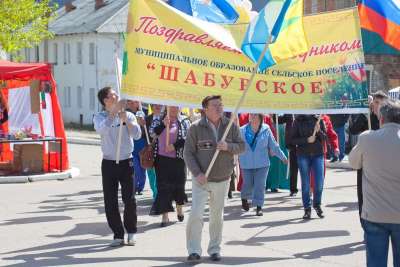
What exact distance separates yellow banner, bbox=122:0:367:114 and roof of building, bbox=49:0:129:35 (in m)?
40.9

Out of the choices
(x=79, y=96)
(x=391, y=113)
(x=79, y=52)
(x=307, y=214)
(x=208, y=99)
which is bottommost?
(x=307, y=214)

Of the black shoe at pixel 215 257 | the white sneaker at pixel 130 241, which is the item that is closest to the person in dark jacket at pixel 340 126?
the white sneaker at pixel 130 241

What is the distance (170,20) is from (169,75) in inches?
25.8

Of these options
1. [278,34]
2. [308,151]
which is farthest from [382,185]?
[308,151]

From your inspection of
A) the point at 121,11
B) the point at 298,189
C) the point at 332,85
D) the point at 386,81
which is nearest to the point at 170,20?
the point at 332,85

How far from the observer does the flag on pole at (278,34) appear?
9.38 meters

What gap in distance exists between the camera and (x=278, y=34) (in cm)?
934

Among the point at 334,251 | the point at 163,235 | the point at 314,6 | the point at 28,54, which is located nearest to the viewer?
the point at 334,251

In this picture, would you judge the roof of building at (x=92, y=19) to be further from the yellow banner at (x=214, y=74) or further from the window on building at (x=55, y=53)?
the yellow banner at (x=214, y=74)

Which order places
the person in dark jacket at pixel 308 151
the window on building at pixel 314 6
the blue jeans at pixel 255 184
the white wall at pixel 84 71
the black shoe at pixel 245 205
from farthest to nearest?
the white wall at pixel 84 71 → the window on building at pixel 314 6 → the black shoe at pixel 245 205 → the blue jeans at pixel 255 184 → the person in dark jacket at pixel 308 151

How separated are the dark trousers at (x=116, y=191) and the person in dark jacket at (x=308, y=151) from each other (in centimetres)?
284

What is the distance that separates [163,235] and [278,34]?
289 cm

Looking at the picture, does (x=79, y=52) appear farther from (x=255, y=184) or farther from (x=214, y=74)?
(x=214, y=74)

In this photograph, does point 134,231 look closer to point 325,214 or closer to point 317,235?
point 317,235
